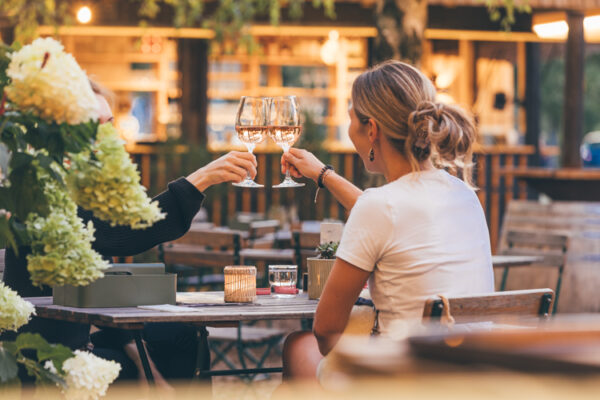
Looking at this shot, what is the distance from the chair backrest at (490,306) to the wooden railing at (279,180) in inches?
241

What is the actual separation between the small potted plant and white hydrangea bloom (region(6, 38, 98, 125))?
149 centimetres

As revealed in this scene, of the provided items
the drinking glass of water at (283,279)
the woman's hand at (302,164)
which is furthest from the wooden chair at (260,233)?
the woman's hand at (302,164)

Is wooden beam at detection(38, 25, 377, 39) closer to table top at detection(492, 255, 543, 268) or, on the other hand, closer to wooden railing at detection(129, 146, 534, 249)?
wooden railing at detection(129, 146, 534, 249)

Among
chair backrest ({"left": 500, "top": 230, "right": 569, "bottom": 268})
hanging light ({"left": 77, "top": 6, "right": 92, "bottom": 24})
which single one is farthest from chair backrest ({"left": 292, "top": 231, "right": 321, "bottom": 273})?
hanging light ({"left": 77, "top": 6, "right": 92, "bottom": 24})

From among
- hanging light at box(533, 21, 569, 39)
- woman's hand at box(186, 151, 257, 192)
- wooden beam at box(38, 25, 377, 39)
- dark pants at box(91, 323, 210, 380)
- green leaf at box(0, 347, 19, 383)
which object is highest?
wooden beam at box(38, 25, 377, 39)

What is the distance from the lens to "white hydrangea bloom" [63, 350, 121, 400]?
1.71 metres

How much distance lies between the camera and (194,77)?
37.8 ft

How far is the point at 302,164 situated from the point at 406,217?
717mm

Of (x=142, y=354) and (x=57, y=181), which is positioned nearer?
(x=57, y=181)

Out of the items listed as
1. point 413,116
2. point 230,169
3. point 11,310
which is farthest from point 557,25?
point 11,310

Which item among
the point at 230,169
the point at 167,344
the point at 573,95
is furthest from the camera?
the point at 573,95

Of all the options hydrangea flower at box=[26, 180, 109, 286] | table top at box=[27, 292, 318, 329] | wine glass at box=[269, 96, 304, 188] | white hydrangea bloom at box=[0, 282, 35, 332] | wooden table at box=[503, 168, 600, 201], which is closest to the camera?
hydrangea flower at box=[26, 180, 109, 286]

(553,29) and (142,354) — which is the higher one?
(553,29)

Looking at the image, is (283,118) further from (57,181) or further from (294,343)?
(57,181)
